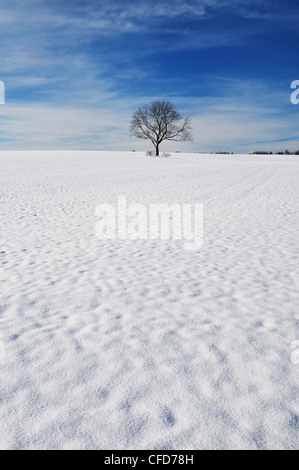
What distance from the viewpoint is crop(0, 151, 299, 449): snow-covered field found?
9.08 feet

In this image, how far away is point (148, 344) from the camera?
397 centimetres

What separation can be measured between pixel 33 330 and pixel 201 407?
2.46m

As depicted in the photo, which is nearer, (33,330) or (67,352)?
(67,352)

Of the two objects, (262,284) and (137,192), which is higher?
(137,192)

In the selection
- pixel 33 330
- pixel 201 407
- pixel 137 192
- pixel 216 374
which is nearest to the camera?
pixel 201 407

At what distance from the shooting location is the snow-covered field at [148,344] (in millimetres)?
2768

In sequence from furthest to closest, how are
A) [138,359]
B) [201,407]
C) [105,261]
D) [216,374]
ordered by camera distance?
[105,261] < [138,359] < [216,374] < [201,407]

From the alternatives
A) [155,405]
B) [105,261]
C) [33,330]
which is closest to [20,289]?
[33,330]

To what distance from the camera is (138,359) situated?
367 centimetres

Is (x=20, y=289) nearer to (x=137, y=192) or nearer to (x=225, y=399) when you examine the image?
(x=225, y=399)
